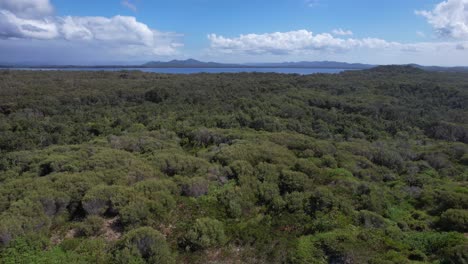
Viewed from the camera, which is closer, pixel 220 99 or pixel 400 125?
pixel 400 125

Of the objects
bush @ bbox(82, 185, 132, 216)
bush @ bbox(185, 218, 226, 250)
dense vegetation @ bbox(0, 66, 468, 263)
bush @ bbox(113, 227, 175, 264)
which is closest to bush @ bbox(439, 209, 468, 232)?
dense vegetation @ bbox(0, 66, 468, 263)

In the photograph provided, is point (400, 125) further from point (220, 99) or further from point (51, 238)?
point (51, 238)

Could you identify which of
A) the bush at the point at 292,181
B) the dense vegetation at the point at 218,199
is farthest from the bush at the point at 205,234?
the bush at the point at 292,181

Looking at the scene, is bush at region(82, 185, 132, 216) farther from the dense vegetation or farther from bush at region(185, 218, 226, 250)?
bush at region(185, 218, 226, 250)

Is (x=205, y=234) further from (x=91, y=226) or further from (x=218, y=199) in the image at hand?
(x=91, y=226)

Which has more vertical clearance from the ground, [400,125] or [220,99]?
[220,99]

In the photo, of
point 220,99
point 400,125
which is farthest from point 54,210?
point 400,125

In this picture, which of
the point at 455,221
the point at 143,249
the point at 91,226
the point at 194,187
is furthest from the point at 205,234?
the point at 455,221

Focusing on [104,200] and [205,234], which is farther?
[104,200]
